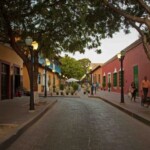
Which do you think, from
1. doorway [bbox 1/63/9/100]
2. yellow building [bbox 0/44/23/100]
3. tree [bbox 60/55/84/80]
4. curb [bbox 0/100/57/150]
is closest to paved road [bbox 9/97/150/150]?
curb [bbox 0/100/57/150]

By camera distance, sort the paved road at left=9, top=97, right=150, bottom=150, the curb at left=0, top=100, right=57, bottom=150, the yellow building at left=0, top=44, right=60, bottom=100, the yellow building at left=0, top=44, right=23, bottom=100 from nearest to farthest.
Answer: the curb at left=0, top=100, right=57, bottom=150, the paved road at left=9, top=97, right=150, bottom=150, the yellow building at left=0, top=44, right=23, bottom=100, the yellow building at left=0, top=44, right=60, bottom=100

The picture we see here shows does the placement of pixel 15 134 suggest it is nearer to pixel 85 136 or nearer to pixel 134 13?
pixel 85 136

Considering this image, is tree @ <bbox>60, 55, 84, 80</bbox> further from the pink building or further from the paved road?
the paved road

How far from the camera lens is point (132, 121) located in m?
17.4

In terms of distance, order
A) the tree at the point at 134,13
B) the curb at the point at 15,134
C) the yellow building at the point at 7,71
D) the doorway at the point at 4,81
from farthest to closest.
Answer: the doorway at the point at 4,81, the yellow building at the point at 7,71, the tree at the point at 134,13, the curb at the point at 15,134

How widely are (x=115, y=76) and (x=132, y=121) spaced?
32.8 meters

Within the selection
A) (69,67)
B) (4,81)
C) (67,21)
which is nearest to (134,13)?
(67,21)

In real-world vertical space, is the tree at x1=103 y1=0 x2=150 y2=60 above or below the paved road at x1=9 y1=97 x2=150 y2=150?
above

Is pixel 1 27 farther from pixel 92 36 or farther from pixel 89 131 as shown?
pixel 89 131

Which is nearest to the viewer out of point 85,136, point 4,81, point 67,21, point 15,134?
point 15,134

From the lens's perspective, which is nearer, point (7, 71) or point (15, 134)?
point (15, 134)

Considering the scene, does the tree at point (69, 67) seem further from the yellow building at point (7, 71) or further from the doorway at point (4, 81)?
the doorway at point (4, 81)

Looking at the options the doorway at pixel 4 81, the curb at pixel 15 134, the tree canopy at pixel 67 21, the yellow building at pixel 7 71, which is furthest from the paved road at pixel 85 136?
the doorway at pixel 4 81

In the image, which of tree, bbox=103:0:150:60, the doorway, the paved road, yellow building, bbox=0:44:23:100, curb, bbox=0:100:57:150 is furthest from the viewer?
the doorway
